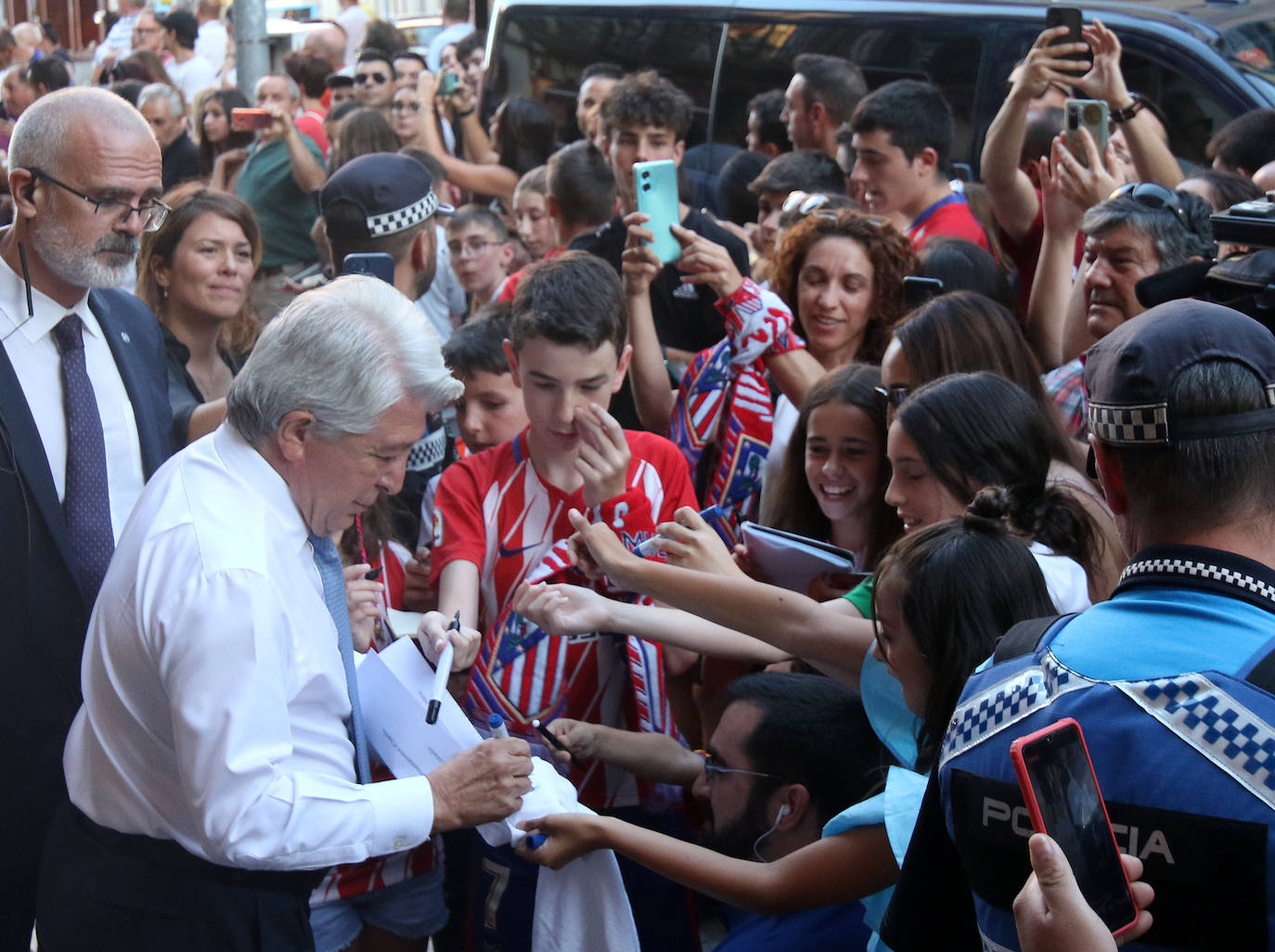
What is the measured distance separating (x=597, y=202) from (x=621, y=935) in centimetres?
318

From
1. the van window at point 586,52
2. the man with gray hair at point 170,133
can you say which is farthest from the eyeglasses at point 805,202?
the man with gray hair at point 170,133

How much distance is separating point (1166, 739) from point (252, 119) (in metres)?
6.22

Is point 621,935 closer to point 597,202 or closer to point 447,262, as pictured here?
point 597,202

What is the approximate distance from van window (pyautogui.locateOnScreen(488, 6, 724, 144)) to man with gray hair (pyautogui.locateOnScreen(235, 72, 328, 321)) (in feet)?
5.96

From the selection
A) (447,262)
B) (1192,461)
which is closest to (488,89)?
(447,262)

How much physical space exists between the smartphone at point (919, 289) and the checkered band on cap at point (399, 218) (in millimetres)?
1482

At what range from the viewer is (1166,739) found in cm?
126

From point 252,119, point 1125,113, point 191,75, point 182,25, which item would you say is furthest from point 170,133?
point 1125,113

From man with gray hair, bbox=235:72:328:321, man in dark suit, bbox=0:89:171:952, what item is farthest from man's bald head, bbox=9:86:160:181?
man with gray hair, bbox=235:72:328:321

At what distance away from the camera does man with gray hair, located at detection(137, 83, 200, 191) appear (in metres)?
7.63

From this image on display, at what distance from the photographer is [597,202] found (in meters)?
4.89

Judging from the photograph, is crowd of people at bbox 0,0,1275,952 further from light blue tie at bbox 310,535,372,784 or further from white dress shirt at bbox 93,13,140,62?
white dress shirt at bbox 93,13,140,62

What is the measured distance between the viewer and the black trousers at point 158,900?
1.98 meters

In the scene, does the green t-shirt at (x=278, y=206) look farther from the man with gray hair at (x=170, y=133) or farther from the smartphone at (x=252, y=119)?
the man with gray hair at (x=170, y=133)
